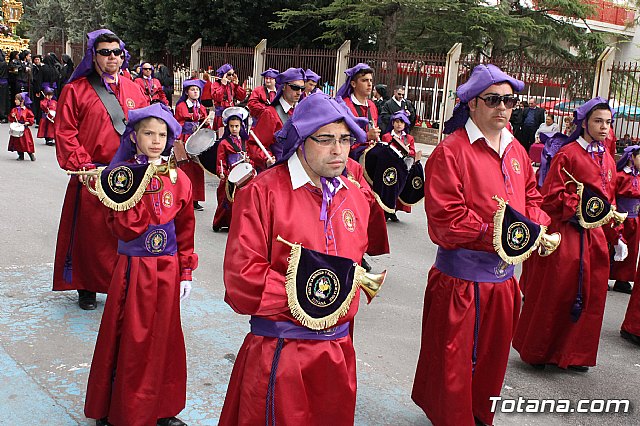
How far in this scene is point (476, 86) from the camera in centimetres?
425

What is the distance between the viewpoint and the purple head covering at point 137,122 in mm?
4258

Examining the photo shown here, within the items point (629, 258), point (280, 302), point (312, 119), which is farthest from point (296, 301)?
point (629, 258)

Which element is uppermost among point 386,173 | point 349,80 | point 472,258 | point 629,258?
point 349,80

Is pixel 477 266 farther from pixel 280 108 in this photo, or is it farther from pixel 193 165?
pixel 193 165

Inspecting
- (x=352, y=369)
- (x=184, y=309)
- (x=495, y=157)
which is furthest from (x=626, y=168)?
(x=352, y=369)

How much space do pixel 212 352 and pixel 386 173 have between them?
3384mm

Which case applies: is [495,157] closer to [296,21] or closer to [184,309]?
[184,309]

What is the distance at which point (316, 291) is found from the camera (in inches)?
117

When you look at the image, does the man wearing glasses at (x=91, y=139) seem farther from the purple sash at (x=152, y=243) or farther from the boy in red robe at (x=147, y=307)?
the purple sash at (x=152, y=243)

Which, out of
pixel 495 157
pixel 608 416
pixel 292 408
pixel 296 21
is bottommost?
pixel 608 416

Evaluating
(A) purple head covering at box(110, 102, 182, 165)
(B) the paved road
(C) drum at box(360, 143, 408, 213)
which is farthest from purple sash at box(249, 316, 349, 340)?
(C) drum at box(360, 143, 408, 213)

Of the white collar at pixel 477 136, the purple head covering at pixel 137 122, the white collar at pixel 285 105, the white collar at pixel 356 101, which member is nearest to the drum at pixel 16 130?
the white collar at pixel 285 105

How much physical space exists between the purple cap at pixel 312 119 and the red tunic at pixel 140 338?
51.2 inches

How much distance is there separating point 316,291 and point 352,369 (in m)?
0.48
